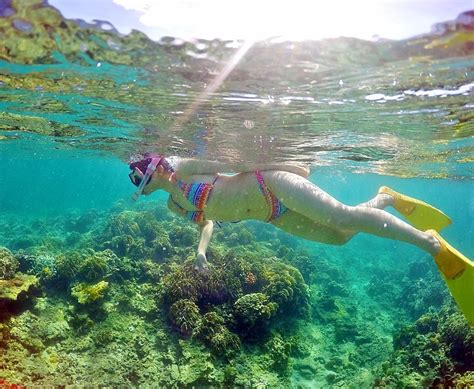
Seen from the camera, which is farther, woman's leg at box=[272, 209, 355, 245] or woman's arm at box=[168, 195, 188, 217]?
woman's arm at box=[168, 195, 188, 217]

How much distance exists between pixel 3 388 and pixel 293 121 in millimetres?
9508

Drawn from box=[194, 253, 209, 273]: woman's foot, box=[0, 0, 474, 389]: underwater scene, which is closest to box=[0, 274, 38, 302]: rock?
box=[0, 0, 474, 389]: underwater scene

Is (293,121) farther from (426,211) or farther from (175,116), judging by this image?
(426,211)

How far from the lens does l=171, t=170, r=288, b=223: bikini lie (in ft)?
20.7

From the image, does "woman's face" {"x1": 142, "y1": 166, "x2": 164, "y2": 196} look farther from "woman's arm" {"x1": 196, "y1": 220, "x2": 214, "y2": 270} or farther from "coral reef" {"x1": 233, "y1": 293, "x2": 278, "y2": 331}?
"coral reef" {"x1": 233, "y1": 293, "x2": 278, "y2": 331}

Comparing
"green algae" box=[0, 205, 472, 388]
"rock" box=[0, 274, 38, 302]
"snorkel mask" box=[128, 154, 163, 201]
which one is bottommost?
"green algae" box=[0, 205, 472, 388]

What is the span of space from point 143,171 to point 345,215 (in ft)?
12.8

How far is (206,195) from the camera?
6.53 meters

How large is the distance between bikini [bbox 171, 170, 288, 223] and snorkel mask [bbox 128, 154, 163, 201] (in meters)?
0.58

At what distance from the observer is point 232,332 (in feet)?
31.6

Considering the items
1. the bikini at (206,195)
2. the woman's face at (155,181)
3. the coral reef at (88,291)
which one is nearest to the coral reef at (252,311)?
the coral reef at (88,291)

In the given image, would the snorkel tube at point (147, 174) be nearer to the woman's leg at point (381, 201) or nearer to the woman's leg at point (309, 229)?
the woman's leg at point (309, 229)

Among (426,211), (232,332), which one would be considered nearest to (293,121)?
(426,211)

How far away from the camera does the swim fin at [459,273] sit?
18.3 ft
